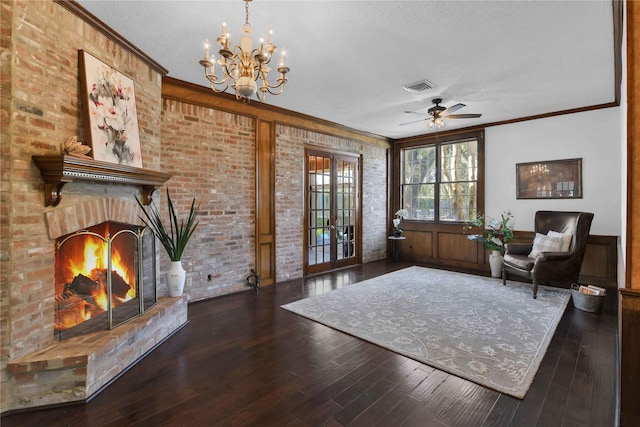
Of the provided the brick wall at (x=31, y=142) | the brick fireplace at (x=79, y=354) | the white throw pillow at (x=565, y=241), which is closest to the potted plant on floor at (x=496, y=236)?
the white throw pillow at (x=565, y=241)

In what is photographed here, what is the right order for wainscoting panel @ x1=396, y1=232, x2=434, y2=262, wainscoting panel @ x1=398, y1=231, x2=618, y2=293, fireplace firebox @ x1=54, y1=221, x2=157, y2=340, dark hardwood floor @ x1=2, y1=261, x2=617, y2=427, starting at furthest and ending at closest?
wainscoting panel @ x1=396, y1=232, x2=434, y2=262 < wainscoting panel @ x1=398, y1=231, x2=618, y2=293 < fireplace firebox @ x1=54, y1=221, x2=157, y2=340 < dark hardwood floor @ x1=2, y1=261, x2=617, y2=427

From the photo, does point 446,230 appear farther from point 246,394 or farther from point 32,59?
point 32,59

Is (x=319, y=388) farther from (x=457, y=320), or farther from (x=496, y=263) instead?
(x=496, y=263)

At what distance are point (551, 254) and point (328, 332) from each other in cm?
328

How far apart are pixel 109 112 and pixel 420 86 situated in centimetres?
350

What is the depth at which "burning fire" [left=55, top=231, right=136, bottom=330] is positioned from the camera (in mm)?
2369

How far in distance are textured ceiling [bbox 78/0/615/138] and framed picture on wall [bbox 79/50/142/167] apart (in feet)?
1.32

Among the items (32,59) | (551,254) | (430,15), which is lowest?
(551,254)

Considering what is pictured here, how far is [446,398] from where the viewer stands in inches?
81.3

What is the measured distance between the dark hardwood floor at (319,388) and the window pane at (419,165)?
4199 mm

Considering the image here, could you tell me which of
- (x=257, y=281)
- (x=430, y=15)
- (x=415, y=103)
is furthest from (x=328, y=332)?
(x=415, y=103)

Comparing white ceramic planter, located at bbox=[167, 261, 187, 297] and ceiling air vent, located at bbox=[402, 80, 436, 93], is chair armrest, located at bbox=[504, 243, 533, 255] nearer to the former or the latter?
ceiling air vent, located at bbox=[402, 80, 436, 93]

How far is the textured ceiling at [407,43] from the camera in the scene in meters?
2.42

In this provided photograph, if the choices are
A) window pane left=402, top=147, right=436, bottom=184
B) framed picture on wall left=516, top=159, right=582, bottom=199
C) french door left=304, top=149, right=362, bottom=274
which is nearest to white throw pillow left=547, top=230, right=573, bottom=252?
framed picture on wall left=516, top=159, right=582, bottom=199
